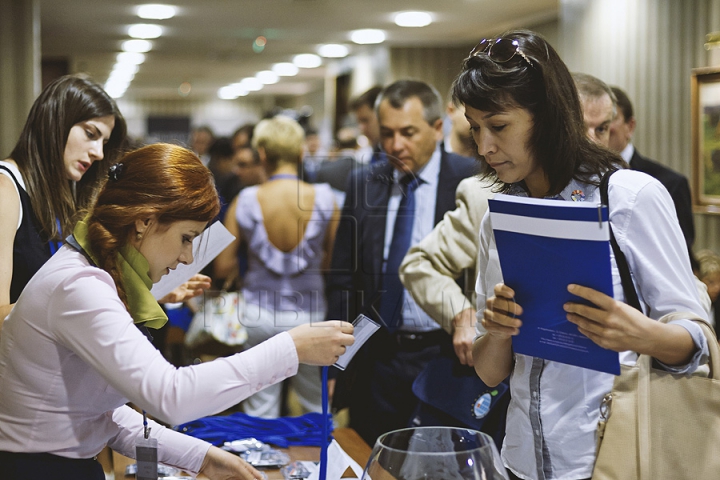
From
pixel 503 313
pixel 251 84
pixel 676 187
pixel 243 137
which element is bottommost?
pixel 503 313

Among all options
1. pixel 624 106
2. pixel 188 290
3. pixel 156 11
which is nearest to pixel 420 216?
pixel 188 290

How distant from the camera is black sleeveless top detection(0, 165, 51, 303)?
6.97 feet

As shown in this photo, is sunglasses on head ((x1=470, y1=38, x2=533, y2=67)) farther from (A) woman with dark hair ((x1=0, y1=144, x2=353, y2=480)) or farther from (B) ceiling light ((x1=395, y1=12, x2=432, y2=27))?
(B) ceiling light ((x1=395, y1=12, x2=432, y2=27))

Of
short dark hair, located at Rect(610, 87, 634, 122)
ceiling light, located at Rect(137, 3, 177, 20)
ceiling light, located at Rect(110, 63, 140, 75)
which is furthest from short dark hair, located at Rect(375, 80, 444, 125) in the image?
ceiling light, located at Rect(110, 63, 140, 75)

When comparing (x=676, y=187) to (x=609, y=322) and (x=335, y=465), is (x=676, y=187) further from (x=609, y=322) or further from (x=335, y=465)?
(x=609, y=322)

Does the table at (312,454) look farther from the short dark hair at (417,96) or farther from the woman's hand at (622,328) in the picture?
the short dark hair at (417,96)

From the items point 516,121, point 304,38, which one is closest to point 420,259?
point 516,121

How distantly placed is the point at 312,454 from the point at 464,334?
22.2 inches

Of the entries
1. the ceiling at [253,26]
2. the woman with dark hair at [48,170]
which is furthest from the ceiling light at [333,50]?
the woman with dark hair at [48,170]

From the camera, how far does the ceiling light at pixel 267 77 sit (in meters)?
14.9

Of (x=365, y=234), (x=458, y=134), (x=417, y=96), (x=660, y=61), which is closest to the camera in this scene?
(x=365, y=234)

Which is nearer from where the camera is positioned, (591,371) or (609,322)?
(609,322)

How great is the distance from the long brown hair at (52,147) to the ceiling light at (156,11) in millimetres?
6227

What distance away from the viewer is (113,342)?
1262 mm
